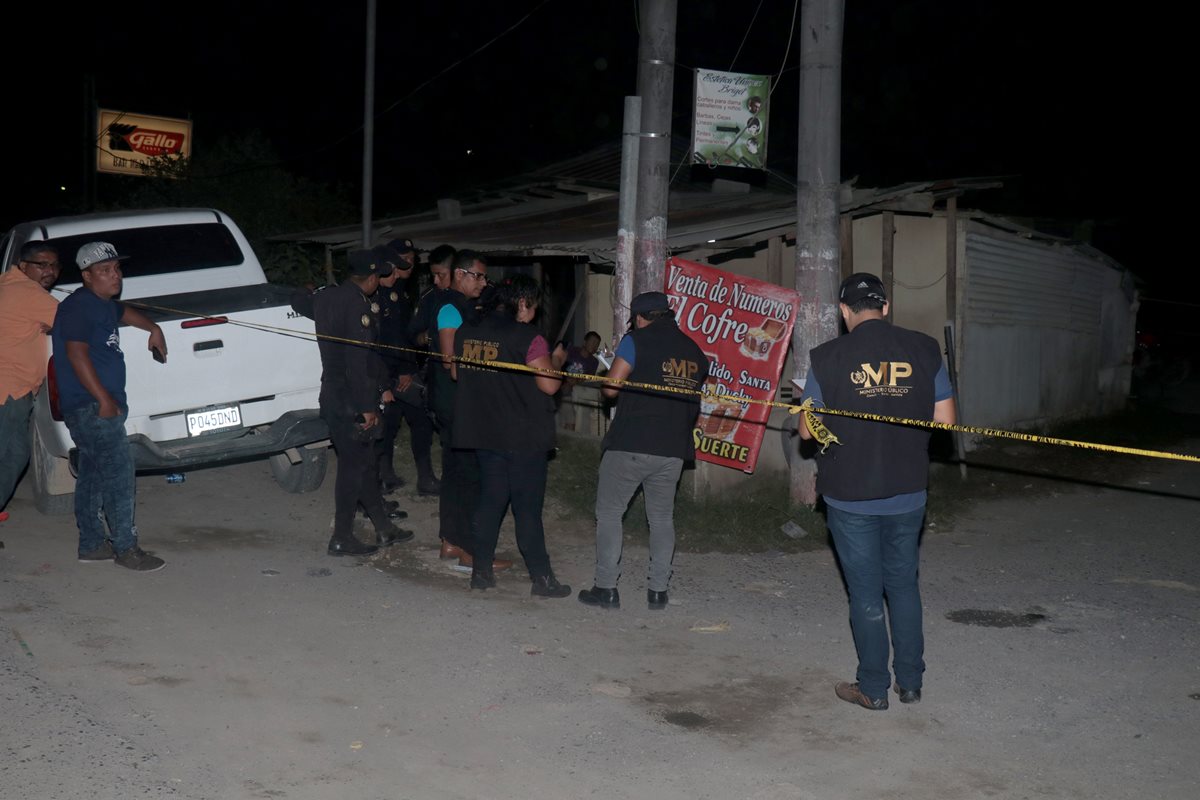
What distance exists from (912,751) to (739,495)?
488 cm

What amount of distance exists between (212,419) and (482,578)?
2.27m

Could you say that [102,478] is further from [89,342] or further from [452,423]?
[452,423]

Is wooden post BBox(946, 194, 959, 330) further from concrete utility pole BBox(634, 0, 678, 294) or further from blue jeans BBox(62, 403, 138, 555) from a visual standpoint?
blue jeans BBox(62, 403, 138, 555)

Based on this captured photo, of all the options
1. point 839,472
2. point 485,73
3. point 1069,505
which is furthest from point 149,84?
point 839,472

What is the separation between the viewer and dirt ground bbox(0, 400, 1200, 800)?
4742mm

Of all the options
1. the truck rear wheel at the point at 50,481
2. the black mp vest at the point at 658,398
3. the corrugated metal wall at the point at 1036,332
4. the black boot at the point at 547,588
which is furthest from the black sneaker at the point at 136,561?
the corrugated metal wall at the point at 1036,332

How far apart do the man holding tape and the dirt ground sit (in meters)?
0.27

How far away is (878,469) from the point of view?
5.37m

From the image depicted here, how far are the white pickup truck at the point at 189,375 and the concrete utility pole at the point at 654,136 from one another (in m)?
2.65

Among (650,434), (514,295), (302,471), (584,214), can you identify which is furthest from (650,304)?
(584,214)

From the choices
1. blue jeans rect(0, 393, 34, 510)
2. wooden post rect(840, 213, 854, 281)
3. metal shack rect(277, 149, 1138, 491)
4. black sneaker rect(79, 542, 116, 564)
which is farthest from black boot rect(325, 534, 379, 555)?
wooden post rect(840, 213, 854, 281)

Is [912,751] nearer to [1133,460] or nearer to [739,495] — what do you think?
[739,495]

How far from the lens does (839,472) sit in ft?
17.9

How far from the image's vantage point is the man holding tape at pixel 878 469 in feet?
17.7
